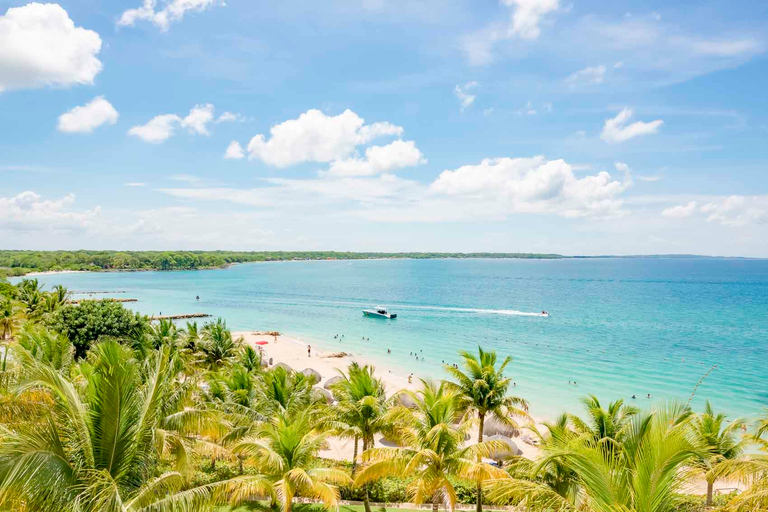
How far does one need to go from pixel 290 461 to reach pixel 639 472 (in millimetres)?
9423

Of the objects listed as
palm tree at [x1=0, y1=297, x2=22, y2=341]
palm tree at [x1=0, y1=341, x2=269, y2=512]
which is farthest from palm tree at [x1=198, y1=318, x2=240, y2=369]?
palm tree at [x1=0, y1=297, x2=22, y2=341]

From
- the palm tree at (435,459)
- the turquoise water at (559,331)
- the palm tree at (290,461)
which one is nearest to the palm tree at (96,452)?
the palm tree at (290,461)

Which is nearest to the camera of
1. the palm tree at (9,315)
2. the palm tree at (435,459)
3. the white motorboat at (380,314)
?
the palm tree at (435,459)

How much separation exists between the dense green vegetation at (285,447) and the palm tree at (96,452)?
0.08ft

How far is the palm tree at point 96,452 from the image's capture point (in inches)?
246

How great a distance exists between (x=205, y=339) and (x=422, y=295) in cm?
8932

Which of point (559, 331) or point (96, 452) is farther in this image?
point (559, 331)

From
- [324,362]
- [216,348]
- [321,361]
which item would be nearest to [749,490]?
[216,348]

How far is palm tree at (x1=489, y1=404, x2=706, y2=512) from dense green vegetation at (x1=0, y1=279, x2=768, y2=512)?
0.08 feet

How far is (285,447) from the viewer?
40.5 ft

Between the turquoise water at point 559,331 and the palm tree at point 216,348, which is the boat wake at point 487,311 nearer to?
the turquoise water at point 559,331

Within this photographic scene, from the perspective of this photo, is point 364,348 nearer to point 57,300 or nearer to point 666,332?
point 57,300

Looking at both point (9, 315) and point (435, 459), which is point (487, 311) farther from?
point (435, 459)

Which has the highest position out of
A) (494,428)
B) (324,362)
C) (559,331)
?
(559,331)
